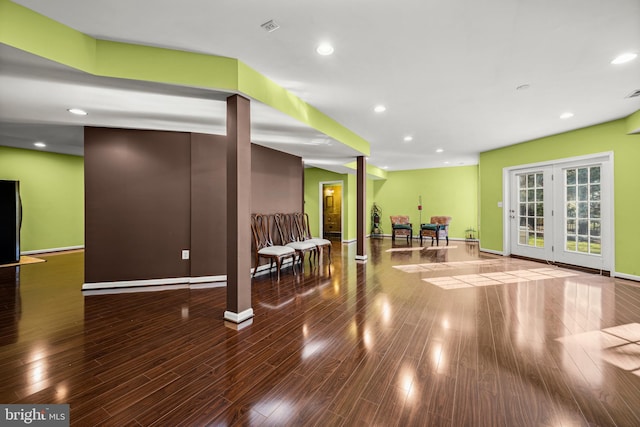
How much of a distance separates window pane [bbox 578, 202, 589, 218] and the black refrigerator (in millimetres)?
11348

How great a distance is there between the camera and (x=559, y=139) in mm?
5520

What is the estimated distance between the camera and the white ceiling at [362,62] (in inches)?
83.5

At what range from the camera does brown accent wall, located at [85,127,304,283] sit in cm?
405

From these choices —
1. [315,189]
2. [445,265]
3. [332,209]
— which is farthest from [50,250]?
[445,265]

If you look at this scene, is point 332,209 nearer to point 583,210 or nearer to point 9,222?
point 583,210

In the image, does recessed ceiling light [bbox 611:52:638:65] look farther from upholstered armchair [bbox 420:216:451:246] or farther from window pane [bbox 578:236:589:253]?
upholstered armchair [bbox 420:216:451:246]

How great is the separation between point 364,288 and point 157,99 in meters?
3.61

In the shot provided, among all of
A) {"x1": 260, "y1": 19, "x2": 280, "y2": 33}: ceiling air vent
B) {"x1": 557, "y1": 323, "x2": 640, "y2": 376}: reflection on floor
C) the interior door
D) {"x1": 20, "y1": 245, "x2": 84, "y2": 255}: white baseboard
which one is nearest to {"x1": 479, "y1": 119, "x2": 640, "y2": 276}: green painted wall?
the interior door

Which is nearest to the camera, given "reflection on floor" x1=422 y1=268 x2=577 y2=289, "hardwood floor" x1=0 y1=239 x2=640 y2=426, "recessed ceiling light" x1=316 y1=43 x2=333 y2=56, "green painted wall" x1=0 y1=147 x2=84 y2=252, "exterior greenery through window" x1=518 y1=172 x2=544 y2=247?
"hardwood floor" x1=0 y1=239 x2=640 y2=426

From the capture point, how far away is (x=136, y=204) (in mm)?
4176

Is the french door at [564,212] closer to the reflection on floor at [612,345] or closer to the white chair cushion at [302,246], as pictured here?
the reflection on floor at [612,345]

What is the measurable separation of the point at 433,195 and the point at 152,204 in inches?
358

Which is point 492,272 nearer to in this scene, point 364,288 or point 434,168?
point 364,288

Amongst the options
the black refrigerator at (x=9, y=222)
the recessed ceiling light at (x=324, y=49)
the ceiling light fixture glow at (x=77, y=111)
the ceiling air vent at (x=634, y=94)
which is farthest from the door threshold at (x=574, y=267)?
the black refrigerator at (x=9, y=222)
